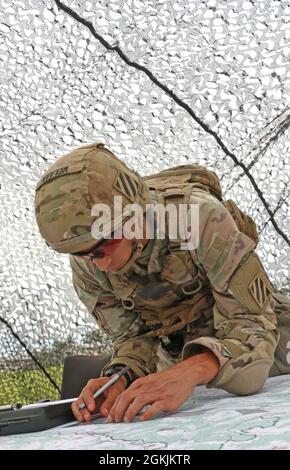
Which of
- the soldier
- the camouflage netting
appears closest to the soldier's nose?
the soldier

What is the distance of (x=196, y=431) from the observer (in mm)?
685

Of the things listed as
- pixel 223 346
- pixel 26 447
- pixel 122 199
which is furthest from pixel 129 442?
pixel 122 199

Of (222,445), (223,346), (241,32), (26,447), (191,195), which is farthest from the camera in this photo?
(241,32)

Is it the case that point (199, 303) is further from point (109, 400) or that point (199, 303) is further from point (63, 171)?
point (63, 171)

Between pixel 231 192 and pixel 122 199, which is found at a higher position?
pixel 231 192

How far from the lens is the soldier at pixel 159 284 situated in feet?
2.86

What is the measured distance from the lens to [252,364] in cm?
90

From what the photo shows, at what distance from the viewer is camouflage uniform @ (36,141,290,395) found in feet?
2.98

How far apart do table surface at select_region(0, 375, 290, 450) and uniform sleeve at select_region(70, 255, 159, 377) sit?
188 mm

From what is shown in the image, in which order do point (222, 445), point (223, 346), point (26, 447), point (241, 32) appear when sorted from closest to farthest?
point (222, 445)
point (26, 447)
point (223, 346)
point (241, 32)

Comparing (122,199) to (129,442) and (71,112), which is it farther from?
(71,112)

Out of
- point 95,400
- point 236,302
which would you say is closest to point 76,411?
point 95,400

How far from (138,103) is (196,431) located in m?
1.15

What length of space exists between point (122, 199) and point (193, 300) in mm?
246
